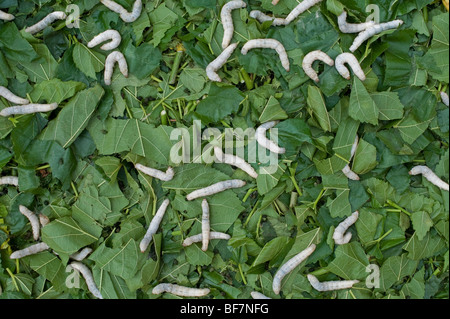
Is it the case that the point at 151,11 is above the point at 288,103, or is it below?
above

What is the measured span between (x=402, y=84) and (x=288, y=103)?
418 millimetres

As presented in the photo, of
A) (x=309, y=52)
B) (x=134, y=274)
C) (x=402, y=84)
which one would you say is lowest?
(x=134, y=274)

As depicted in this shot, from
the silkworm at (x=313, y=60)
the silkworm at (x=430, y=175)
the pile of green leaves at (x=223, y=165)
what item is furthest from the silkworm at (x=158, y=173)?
the silkworm at (x=430, y=175)

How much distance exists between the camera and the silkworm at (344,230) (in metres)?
1.50

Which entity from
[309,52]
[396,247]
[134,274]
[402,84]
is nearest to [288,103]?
[309,52]

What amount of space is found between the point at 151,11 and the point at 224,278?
106 cm

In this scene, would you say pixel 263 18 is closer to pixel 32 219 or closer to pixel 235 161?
pixel 235 161

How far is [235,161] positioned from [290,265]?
0.43 meters

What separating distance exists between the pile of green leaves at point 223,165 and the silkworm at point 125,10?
0.09 ft

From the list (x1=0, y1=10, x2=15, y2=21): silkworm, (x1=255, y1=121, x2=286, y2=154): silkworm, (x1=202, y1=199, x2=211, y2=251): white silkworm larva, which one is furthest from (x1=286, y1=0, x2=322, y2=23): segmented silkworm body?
(x1=0, y1=10, x2=15, y2=21): silkworm

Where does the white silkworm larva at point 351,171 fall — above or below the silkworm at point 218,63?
below

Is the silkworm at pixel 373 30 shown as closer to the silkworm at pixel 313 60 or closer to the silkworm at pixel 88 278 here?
the silkworm at pixel 313 60
